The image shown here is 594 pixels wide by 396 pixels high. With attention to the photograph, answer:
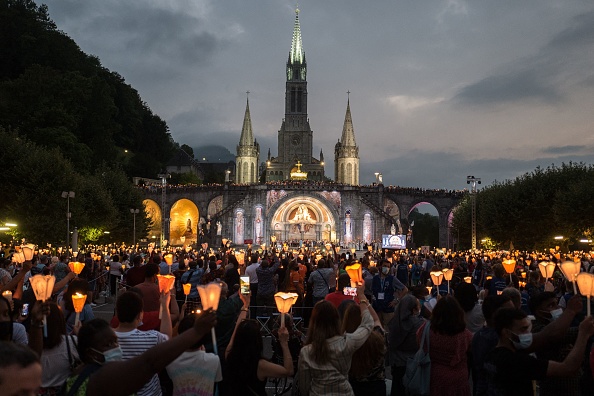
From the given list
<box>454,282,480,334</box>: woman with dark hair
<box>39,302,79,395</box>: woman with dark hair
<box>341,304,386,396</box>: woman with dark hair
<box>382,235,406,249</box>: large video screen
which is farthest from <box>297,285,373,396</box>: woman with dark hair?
<box>382,235,406,249</box>: large video screen

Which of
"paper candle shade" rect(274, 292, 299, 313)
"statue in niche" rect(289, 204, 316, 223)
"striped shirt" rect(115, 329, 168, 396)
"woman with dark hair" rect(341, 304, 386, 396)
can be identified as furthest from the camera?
"statue in niche" rect(289, 204, 316, 223)

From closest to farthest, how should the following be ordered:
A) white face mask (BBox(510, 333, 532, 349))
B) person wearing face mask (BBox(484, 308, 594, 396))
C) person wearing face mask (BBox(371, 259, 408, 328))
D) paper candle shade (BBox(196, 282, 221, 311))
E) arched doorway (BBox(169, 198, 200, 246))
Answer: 1. paper candle shade (BBox(196, 282, 221, 311))
2. person wearing face mask (BBox(484, 308, 594, 396))
3. white face mask (BBox(510, 333, 532, 349))
4. person wearing face mask (BBox(371, 259, 408, 328))
5. arched doorway (BBox(169, 198, 200, 246))

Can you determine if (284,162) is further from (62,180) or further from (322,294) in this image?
(322,294)

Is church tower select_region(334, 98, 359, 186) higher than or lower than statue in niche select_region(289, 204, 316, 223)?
higher

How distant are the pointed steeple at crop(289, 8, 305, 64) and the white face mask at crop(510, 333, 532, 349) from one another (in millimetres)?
104552

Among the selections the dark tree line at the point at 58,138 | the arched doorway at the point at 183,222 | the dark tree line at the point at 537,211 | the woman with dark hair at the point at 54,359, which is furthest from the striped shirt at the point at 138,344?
the arched doorway at the point at 183,222

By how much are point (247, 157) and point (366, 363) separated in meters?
82.2

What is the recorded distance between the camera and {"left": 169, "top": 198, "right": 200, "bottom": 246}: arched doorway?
2731 inches

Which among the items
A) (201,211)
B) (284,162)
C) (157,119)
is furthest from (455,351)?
(284,162)

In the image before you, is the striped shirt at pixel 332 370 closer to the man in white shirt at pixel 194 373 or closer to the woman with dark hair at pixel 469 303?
the man in white shirt at pixel 194 373

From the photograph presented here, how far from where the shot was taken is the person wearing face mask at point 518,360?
409 cm

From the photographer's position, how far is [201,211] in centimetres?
6500

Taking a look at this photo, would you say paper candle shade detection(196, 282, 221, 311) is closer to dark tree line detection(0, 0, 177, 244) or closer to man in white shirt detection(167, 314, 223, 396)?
man in white shirt detection(167, 314, 223, 396)

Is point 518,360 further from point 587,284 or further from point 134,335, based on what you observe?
point 134,335
